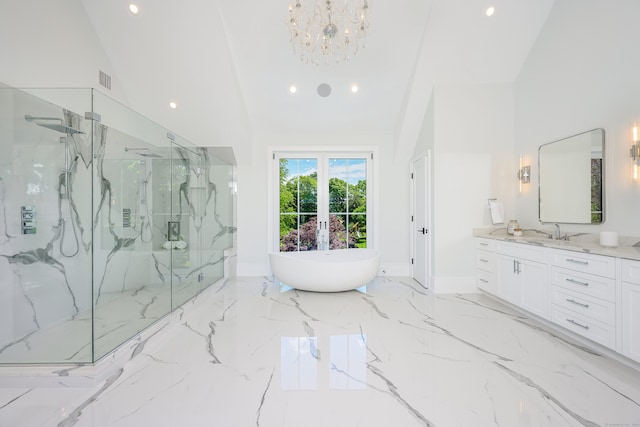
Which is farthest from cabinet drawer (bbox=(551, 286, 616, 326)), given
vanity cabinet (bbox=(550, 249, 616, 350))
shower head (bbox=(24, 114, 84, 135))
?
shower head (bbox=(24, 114, 84, 135))

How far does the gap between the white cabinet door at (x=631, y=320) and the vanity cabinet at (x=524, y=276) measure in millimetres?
642

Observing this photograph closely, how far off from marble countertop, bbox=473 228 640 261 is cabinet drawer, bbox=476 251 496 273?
215mm

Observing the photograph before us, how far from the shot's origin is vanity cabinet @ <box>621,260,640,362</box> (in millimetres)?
1815

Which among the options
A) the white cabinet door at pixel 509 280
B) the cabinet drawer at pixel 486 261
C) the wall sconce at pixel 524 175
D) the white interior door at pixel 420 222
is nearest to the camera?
the white cabinet door at pixel 509 280

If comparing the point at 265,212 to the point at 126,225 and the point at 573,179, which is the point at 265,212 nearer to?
the point at 126,225

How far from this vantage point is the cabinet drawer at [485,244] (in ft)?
11.0

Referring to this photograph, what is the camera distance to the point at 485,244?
3.49 meters

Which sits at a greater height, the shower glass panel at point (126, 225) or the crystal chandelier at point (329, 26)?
the crystal chandelier at point (329, 26)

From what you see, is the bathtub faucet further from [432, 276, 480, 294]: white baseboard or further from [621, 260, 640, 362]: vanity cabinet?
[621, 260, 640, 362]: vanity cabinet

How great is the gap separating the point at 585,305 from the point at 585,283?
0.55 feet

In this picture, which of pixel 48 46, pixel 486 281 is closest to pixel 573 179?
pixel 486 281

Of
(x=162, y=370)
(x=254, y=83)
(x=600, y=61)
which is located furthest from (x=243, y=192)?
(x=600, y=61)

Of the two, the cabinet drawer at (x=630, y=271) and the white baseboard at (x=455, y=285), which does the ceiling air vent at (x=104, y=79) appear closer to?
the white baseboard at (x=455, y=285)

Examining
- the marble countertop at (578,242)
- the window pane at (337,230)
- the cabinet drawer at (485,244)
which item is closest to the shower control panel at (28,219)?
the window pane at (337,230)
